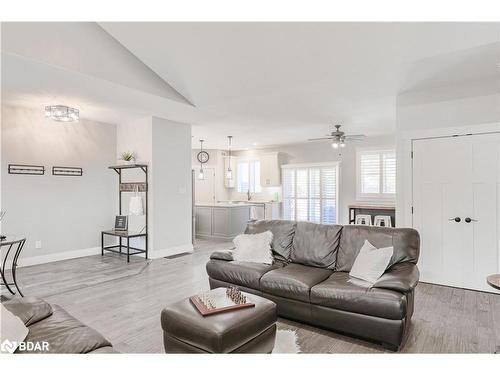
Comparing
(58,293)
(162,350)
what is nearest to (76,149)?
(58,293)

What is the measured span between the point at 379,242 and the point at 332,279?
2.14ft

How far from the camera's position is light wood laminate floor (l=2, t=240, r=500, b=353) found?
8.27 feet

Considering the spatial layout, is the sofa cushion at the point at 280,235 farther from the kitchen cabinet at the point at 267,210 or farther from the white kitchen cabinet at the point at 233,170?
the white kitchen cabinet at the point at 233,170

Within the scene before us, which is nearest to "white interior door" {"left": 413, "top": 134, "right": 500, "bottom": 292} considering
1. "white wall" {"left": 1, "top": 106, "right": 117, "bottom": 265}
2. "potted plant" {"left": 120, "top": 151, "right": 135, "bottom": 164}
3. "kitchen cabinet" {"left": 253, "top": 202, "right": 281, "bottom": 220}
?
"potted plant" {"left": 120, "top": 151, "right": 135, "bottom": 164}

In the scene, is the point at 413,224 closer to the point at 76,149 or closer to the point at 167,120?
the point at 167,120

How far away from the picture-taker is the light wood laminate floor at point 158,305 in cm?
252

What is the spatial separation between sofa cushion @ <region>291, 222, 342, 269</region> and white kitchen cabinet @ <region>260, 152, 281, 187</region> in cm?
566

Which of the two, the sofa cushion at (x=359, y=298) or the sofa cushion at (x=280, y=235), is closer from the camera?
the sofa cushion at (x=359, y=298)

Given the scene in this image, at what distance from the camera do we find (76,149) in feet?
18.4

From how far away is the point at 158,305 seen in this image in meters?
3.38

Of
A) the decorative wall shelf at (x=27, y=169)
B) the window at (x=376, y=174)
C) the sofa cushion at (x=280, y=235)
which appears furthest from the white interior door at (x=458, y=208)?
the decorative wall shelf at (x=27, y=169)

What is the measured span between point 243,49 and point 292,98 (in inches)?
56.4

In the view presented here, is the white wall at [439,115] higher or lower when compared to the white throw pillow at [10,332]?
higher

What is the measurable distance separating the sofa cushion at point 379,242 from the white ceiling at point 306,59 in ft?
5.93
